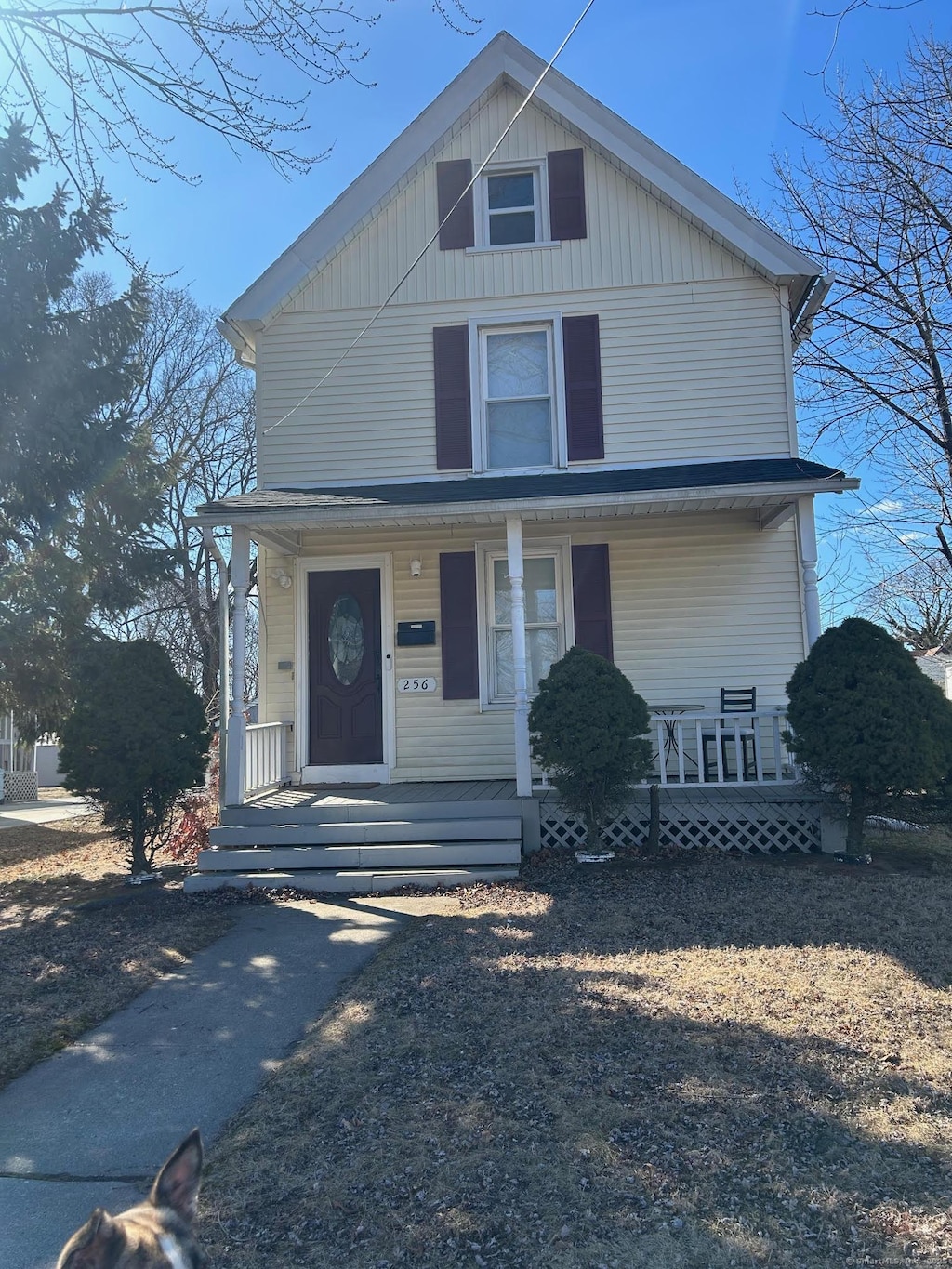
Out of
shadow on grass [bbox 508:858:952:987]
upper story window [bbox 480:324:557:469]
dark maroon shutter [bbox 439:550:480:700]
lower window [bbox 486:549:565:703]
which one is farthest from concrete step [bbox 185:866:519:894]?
upper story window [bbox 480:324:557:469]

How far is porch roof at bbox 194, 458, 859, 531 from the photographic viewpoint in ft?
26.8

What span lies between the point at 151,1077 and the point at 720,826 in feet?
18.3

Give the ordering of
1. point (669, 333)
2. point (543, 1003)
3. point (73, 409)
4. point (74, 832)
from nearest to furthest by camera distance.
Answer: point (543, 1003), point (73, 409), point (669, 333), point (74, 832)

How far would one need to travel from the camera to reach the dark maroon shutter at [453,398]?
9.86 meters

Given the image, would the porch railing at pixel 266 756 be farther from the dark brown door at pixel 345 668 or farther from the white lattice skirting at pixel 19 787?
the white lattice skirting at pixel 19 787

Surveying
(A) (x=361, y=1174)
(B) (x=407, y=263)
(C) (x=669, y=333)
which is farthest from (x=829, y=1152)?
(B) (x=407, y=263)

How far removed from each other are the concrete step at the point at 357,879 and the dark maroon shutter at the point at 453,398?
177 inches

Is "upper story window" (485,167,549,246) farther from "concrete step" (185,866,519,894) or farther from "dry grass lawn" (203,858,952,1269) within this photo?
"dry grass lawn" (203,858,952,1269)

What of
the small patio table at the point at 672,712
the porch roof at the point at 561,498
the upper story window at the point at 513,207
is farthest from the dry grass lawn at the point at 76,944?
the upper story window at the point at 513,207

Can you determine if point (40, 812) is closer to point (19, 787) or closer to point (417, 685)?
point (19, 787)

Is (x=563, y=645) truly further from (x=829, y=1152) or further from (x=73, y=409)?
(x=829, y=1152)

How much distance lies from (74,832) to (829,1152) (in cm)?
1177

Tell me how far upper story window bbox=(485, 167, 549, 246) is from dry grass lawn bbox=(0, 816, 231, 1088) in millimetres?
7726

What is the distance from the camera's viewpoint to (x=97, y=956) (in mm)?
5621
